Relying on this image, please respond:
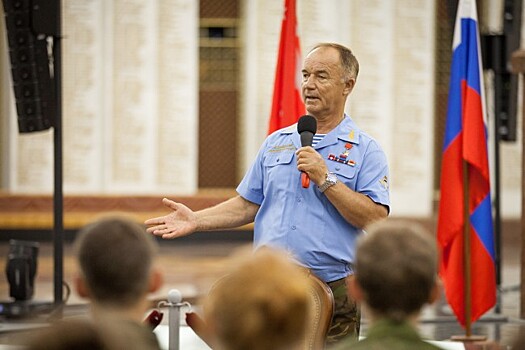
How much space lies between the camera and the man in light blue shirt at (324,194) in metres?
4.80

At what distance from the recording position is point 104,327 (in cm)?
220

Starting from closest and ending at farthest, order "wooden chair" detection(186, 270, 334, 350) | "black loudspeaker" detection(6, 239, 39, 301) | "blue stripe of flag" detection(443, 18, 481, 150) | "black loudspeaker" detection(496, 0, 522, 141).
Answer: "wooden chair" detection(186, 270, 334, 350), "blue stripe of flag" detection(443, 18, 481, 150), "black loudspeaker" detection(6, 239, 39, 301), "black loudspeaker" detection(496, 0, 522, 141)

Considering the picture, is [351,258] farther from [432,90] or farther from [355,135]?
[432,90]

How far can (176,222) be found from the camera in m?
4.99

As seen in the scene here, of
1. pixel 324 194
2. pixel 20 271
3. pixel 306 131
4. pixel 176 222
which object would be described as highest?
pixel 306 131

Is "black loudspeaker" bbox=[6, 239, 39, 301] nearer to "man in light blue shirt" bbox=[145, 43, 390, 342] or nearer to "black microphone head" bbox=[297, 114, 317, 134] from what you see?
"man in light blue shirt" bbox=[145, 43, 390, 342]

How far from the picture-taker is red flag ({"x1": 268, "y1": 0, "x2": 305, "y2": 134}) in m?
8.77

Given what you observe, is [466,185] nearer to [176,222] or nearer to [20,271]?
[176,222]

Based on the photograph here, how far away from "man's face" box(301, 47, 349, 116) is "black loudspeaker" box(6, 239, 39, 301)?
5814mm

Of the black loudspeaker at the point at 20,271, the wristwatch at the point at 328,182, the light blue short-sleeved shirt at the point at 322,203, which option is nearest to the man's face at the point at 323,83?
the light blue short-sleeved shirt at the point at 322,203

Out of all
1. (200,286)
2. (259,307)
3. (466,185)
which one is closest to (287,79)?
(466,185)

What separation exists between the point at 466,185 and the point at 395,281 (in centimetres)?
541

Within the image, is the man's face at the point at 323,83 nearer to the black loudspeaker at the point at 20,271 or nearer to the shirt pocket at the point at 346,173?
the shirt pocket at the point at 346,173

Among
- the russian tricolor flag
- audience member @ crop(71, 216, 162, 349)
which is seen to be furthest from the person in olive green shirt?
the russian tricolor flag
